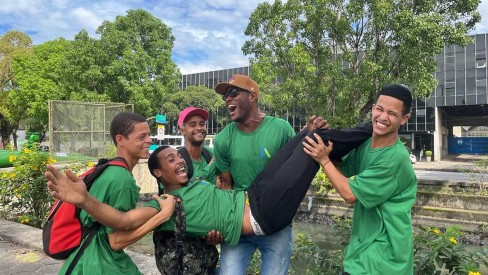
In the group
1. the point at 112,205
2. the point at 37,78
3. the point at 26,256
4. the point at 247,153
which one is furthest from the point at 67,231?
the point at 37,78

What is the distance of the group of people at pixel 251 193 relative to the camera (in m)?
2.14

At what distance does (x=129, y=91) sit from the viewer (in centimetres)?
2352

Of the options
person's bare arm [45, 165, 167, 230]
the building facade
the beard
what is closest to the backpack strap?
person's bare arm [45, 165, 167, 230]

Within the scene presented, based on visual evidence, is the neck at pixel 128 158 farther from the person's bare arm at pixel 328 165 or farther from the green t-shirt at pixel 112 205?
the person's bare arm at pixel 328 165

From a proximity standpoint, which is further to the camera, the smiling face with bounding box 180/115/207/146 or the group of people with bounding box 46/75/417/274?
the smiling face with bounding box 180/115/207/146

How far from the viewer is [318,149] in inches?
93.0

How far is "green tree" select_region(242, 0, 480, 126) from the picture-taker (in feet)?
43.2

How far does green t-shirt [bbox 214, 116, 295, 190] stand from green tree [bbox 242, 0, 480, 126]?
1167cm

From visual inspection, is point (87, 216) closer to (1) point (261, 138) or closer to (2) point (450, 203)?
(1) point (261, 138)

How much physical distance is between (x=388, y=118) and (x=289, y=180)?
0.68 m

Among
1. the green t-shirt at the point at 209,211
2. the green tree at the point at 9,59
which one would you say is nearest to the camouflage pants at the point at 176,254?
the green t-shirt at the point at 209,211

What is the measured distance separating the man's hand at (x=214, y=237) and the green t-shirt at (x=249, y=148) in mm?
449

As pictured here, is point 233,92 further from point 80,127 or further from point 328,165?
point 80,127

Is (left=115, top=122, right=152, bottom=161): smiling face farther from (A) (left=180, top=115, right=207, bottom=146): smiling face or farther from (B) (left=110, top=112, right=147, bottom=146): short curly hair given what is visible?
(A) (left=180, top=115, right=207, bottom=146): smiling face
